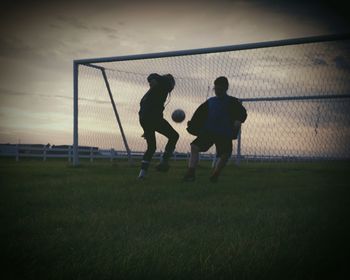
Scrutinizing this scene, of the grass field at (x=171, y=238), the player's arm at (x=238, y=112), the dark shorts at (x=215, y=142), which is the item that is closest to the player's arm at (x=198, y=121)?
the dark shorts at (x=215, y=142)

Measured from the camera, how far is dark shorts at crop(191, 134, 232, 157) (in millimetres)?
6484

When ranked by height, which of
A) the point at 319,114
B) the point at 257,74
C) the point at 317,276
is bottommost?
the point at 317,276

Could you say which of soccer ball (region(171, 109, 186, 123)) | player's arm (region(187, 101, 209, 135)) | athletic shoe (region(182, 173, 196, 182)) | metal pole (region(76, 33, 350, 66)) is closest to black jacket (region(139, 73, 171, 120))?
player's arm (region(187, 101, 209, 135))

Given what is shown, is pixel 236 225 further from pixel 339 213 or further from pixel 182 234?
pixel 339 213

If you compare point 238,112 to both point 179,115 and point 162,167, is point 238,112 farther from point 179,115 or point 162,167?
point 179,115

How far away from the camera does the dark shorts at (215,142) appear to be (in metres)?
6.48

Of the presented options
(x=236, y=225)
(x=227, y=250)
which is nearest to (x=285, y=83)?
(x=236, y=225)

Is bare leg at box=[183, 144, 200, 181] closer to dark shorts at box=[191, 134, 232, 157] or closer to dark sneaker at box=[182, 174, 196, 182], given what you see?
dark sneaker at box=[182, 174, 196, 182]

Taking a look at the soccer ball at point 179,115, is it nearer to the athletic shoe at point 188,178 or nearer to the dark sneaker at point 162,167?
the dark sneaker at point 162,167

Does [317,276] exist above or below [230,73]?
below

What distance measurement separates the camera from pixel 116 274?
5.42ft

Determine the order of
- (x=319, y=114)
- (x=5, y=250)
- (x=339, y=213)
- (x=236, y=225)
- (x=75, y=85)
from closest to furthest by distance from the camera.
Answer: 1. (x=5, y=250)
2. (x=236, y=225)
3. (x=339, y=213)
4. (x=75, y=85)
5. (x=319, y=114)

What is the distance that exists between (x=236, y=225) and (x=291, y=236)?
451 mm

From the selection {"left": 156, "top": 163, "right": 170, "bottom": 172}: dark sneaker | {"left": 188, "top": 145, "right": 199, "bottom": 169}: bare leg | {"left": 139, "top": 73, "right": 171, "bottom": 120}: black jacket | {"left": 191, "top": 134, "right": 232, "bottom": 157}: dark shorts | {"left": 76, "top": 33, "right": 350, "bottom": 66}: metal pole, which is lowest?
{"left": 156, "top": 163, "right": 170, "bottom": 172}: dark sneaker
